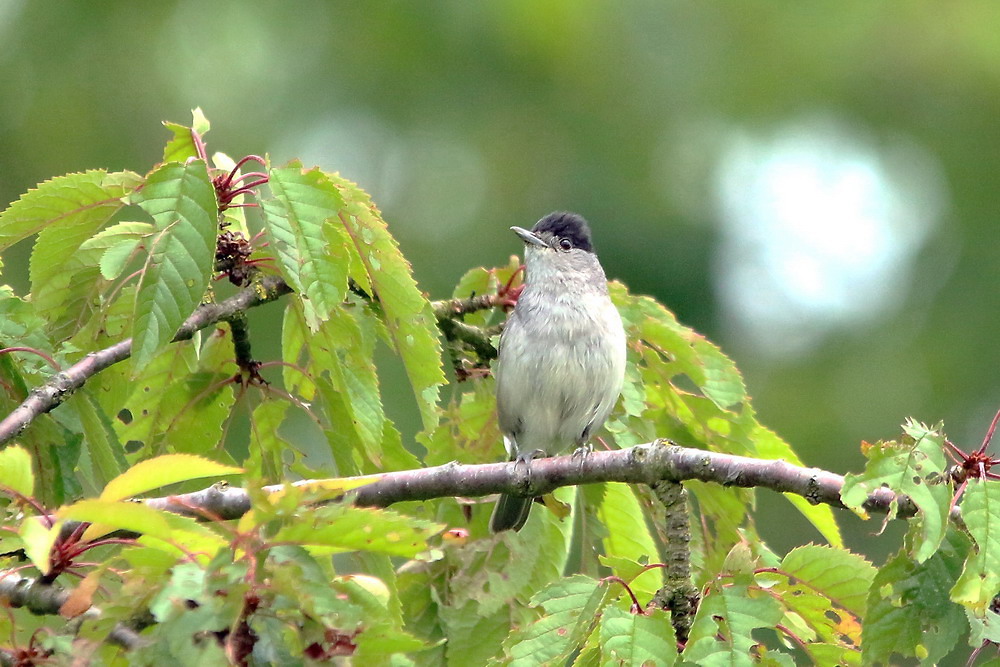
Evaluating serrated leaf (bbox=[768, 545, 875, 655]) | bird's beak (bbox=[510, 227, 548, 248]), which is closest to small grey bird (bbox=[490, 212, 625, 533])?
bird's beak (bbox=[510, 227, 548, 248])

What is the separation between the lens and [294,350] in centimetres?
326

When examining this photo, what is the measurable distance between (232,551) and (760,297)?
12.6 m

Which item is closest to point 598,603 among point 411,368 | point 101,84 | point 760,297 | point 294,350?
point 411,368

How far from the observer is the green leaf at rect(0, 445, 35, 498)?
1.92 m

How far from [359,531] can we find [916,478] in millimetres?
1053

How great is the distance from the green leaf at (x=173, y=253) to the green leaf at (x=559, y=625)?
3.27ft

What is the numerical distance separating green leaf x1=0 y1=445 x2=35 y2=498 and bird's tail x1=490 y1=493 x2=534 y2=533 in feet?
5.65

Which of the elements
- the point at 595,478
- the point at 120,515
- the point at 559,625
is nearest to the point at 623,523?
the point at 595,478

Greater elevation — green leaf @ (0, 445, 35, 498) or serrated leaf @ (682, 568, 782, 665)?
green leaf @ (0, 445, 35, 498)

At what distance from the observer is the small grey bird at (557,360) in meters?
4.60

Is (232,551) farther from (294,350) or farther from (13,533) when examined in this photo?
(294,350)

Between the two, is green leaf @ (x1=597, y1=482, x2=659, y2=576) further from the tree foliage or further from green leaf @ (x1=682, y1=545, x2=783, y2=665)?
green leaf @ (x1=682, y1=545, x2=783, y2=665)

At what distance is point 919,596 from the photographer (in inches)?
88.0

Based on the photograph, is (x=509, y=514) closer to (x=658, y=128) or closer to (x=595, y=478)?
(x=595, y=478)
